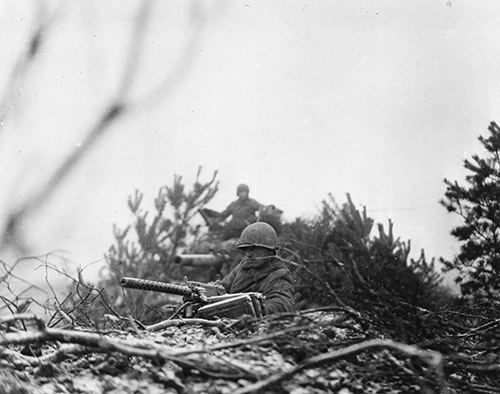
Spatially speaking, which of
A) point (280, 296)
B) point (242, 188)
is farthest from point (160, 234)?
point (280, 296)

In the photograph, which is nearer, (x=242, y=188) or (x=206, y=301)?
(x=206, y=301)

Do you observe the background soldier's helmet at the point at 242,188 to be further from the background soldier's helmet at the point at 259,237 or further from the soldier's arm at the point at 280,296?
the soldier's arm at the point at 280,296

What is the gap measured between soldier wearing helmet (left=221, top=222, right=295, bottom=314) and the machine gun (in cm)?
51

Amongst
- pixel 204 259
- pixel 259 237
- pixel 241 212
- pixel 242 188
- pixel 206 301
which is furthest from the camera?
pixel 242 188

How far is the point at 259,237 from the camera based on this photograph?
8.63 meters

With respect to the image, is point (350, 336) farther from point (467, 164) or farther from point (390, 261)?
point (467, 164)

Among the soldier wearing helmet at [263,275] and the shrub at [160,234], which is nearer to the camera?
the soldier wearing helmet at [263,275]

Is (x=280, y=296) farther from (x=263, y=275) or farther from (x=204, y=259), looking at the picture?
(x=204, y=259)

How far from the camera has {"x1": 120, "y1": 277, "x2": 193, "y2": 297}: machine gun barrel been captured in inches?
236

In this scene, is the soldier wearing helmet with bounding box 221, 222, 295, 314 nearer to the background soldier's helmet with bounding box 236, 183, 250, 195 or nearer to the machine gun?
the machine gun

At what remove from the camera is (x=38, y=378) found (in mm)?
4348

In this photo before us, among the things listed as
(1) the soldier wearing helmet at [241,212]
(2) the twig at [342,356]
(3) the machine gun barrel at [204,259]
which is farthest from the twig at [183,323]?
(1) the soldier wearing helmet at [241,212]

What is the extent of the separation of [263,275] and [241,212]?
10069mm

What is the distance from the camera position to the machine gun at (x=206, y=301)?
6.17 metres
